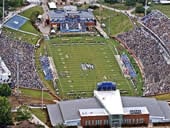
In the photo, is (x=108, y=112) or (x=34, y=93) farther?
(x=34, y=93)

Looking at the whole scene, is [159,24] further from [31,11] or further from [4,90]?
[4,90]

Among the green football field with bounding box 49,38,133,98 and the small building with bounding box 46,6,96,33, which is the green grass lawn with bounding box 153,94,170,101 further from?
the small building with bounding box 46,6,96,33

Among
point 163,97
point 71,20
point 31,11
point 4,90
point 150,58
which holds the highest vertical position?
point 31,11

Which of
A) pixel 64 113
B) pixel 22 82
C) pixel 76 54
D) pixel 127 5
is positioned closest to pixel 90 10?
pixel 127 5

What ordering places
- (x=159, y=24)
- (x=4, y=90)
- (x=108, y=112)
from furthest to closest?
(x=159, y=24), (x=4, y=90), (x=108, y=112)

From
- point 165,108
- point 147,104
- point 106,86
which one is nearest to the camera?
point 147,104

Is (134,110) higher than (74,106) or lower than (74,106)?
lower

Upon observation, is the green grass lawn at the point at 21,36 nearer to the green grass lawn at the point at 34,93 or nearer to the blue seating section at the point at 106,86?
the green grass lawn at the point at 34,93

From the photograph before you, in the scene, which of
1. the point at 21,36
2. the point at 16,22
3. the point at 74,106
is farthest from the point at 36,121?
the point at 16,22
